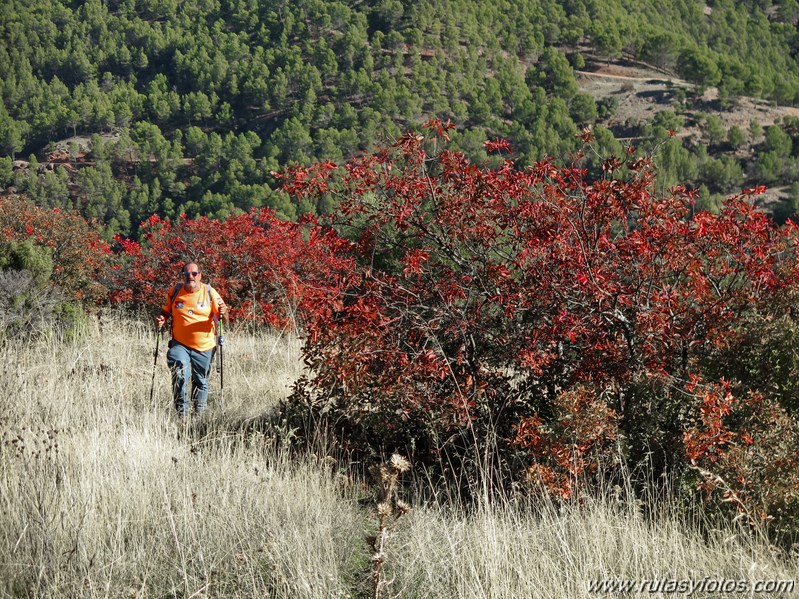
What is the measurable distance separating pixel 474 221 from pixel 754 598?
2.49 meters

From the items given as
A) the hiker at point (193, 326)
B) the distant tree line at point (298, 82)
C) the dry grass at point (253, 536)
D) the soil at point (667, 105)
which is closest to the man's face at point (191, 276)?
the hiker at point (193, 326)

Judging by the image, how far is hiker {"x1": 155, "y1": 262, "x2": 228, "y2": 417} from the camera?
6105 millimetres

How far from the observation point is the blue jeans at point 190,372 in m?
5.70

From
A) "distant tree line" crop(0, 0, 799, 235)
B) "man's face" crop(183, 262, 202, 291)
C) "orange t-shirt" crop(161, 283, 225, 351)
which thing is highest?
"man's face" crop(183, 262, 202, 291)

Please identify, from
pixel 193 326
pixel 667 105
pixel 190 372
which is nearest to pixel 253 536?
pixel 190 372

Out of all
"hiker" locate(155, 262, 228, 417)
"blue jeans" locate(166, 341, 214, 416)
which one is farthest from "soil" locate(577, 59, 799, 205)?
"blue jeans" locate(166, 341, 214, 416)

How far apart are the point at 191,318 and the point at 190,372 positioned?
1.42 feet

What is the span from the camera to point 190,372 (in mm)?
6137

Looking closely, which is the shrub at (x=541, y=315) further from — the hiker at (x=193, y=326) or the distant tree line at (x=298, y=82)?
the distant tree line at (x=298, y=82)

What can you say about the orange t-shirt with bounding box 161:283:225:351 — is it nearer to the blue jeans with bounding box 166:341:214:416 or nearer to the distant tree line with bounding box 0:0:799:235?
the blue jeans with bounding box 166:341:214:416

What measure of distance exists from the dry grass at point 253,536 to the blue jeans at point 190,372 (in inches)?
51.8

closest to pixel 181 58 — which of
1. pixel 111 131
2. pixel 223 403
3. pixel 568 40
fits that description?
pixel 111 131

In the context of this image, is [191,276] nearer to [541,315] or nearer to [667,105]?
[541,315]

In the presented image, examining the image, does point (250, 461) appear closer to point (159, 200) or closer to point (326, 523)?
point (326, 523)
